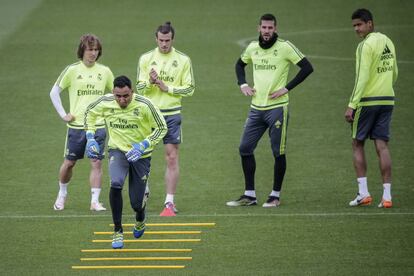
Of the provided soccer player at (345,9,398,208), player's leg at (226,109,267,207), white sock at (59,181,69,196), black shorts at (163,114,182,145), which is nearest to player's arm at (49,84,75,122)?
white sock at (59,181,69,196)

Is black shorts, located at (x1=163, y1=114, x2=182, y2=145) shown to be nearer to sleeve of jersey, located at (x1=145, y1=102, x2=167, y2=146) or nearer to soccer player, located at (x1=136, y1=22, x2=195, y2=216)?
soccer player, located at (x1=136, y1=22, x2=195, y2=216)

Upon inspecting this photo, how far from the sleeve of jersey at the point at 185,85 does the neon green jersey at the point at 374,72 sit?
2.14 m

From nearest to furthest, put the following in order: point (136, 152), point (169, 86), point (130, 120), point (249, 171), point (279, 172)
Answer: point (136, 152), point (130, 120), point (169, 86), point (279, 172), point (249, 171)

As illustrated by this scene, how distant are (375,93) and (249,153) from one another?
192 cm

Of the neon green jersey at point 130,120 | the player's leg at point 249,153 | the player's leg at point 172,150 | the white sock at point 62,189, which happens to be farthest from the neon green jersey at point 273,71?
the white sock at point 62,189

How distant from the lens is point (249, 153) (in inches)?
596

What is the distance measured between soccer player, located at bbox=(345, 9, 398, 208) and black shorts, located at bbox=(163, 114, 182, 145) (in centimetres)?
229

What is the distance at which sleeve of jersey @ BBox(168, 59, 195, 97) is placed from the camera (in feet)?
48.3

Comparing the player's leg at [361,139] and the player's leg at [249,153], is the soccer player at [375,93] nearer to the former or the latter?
the player's leg at [361,139]

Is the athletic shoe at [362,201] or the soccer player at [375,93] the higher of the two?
the soccer player at [375,93]

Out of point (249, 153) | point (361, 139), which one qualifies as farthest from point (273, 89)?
point (361, 139)

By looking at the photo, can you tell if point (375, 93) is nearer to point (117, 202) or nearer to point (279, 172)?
point (279, 172)

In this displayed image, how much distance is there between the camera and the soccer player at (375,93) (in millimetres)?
14430

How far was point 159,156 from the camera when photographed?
60.6 feet
